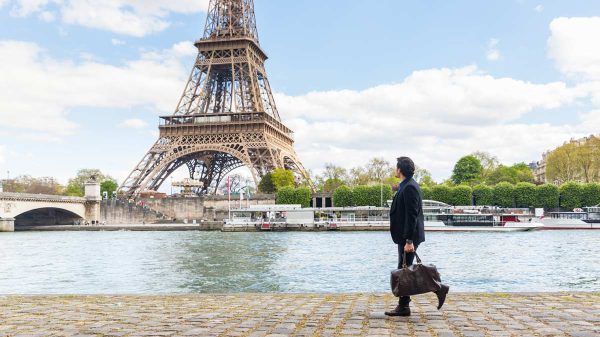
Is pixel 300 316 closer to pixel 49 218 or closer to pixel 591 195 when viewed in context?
pixel 591 195

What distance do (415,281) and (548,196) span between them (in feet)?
230

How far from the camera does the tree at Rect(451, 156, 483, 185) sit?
3740 inches

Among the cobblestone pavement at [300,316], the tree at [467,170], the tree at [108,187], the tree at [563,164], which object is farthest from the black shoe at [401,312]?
the tree at [108,187]

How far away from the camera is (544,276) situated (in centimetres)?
1956

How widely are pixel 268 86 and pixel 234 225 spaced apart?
71.9ft

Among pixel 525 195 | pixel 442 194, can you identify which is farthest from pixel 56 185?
pixel 525 195

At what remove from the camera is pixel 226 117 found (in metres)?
70.9

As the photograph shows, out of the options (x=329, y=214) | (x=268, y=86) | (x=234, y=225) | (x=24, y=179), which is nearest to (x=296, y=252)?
(x=234, y=225)

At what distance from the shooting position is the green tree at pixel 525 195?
234ft

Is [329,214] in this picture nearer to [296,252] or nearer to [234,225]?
[234,225]

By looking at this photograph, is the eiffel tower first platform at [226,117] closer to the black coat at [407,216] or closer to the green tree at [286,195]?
the green tree at [286,195]

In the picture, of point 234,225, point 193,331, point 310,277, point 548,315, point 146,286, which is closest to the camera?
point 193,331

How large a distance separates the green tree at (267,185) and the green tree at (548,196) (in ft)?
107

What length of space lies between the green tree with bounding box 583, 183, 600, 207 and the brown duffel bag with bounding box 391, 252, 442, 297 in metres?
71.0
